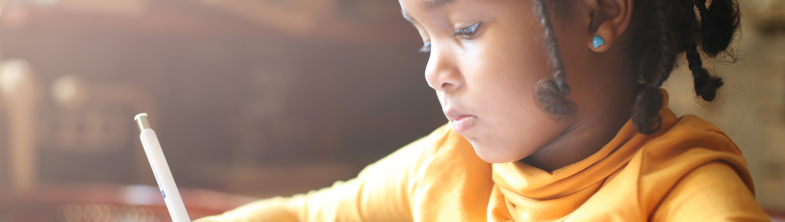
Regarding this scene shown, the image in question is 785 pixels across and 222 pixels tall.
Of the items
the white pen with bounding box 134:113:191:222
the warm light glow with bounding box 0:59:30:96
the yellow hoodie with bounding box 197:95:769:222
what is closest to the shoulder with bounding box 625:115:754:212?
the yellow hoodie with bounding box 197:95:769:222

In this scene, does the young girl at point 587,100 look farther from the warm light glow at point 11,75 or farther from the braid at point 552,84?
the warm light glow at point 11,75

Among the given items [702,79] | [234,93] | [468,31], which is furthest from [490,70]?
[234,93]

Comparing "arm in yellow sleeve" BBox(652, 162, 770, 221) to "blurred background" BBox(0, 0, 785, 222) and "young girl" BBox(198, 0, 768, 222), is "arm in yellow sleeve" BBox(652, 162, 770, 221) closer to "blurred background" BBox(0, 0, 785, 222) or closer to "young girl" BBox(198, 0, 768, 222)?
"young girl" BBox(198, 0, 768, 222)

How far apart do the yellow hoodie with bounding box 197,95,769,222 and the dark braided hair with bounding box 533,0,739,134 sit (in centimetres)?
2

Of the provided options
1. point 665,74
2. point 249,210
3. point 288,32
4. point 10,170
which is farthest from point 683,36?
point 10,170

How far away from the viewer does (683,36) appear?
0.28 meters

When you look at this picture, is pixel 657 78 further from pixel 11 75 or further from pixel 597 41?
pixel 11 75

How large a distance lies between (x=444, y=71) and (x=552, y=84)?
0.20 ft

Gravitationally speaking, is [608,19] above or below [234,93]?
below

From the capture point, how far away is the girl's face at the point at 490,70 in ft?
0.90

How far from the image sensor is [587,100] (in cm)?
29

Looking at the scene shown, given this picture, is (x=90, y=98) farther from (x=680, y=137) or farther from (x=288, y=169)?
(x=680, y=137)

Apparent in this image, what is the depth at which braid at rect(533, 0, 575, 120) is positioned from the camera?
264mm

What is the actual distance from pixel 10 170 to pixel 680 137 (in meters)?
1.06
